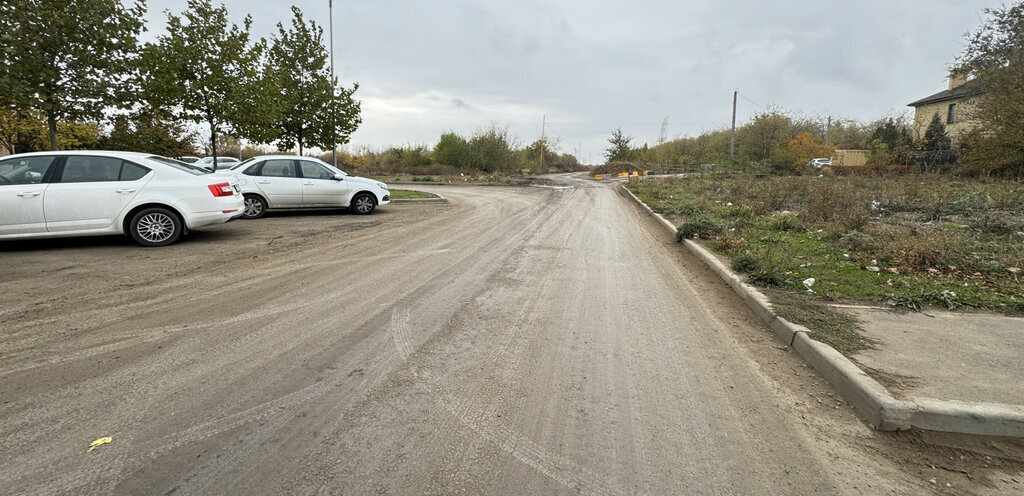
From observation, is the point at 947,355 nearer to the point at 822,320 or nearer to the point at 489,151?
the point at 822,320

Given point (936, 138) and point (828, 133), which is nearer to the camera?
point (936, 138)

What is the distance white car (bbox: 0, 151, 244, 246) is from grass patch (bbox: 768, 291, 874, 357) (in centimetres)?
→ 866

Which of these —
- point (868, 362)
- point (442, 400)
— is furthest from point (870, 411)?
point (442, 400)

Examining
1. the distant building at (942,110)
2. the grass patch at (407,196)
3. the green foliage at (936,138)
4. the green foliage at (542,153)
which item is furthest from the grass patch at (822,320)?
the green foliage at (542,153)

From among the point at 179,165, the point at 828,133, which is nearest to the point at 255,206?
the point at 179,165

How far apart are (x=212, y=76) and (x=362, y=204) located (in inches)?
209

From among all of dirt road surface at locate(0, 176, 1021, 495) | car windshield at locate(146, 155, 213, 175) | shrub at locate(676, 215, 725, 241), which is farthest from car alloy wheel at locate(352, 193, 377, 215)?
shrub at locate(676, 215, 725, 241)

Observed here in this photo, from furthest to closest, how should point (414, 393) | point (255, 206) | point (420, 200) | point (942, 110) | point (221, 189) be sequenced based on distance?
point (942, 110)
point (420, 200)
point (255, 206)
point (221, 189)
point (414, 393)

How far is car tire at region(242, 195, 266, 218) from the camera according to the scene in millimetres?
11656

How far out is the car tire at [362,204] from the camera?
42.7ft

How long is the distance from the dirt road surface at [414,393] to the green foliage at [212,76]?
8.20 meters

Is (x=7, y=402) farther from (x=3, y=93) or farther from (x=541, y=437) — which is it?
(x=3, y=93)

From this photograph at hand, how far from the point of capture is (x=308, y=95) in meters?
16.4

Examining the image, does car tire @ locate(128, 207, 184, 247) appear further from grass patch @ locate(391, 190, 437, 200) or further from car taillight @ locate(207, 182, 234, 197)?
grass patch @ locate(391, 190, 437, 200)
